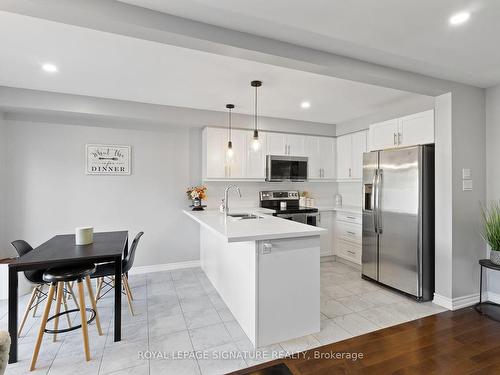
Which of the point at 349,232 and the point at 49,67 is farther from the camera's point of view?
the point at 349,232

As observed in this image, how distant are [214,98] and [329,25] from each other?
1.97 m

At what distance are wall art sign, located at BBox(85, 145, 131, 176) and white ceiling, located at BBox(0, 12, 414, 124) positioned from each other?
0.81 m

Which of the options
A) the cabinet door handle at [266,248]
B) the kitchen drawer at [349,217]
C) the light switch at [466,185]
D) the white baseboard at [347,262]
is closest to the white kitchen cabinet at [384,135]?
the light switch at [466,185]

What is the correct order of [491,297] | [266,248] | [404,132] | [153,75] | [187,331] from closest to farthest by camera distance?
[266,248]
[187,331]
[153,75]
[491,297]
[404,132]

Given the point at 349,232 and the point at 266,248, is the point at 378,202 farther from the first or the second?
the point at 266,248

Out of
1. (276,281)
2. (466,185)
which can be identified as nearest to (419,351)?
(276,281)

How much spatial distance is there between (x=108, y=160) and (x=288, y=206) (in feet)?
9.98

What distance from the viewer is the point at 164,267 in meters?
4.27

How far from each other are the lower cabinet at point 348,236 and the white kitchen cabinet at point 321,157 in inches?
31.4

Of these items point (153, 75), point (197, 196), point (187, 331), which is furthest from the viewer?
point (197, 196)

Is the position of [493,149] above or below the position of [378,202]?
above

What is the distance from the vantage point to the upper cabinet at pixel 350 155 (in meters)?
4.57

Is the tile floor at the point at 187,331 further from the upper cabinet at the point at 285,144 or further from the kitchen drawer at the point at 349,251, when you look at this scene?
the upper cabinet at the point at 285,144

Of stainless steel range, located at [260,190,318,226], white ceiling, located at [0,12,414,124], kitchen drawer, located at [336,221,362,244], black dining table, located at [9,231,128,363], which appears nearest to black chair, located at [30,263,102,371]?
black dining table, located at [9,231,128,363]
